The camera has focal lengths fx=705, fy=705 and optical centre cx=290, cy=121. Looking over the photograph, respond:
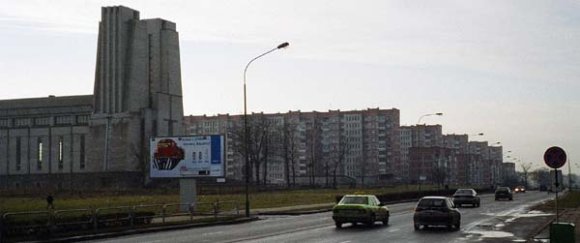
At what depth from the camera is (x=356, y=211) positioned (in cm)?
3009

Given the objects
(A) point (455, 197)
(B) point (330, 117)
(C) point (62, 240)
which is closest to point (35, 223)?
(C) point (62, 240)

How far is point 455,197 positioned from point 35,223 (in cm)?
3711

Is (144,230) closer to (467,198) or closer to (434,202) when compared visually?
(434,202)

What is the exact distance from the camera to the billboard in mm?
44062

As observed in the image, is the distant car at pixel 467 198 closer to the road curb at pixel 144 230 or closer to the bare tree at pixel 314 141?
the road curb at pixel 144 230

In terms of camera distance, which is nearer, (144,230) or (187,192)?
(144,230)

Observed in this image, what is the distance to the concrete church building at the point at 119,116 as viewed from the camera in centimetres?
11962

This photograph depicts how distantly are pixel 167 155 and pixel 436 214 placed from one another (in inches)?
843

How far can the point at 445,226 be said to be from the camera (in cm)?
3014

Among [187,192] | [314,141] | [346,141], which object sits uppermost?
[314,141]

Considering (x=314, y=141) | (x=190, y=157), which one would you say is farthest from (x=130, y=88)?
(x=190, y=157)

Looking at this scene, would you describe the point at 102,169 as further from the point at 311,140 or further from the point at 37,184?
the point at 311,140

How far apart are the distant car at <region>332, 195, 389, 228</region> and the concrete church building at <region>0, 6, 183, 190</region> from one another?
3497 inches

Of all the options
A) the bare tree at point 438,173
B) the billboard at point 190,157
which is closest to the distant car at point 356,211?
the billboard at point 190,157
